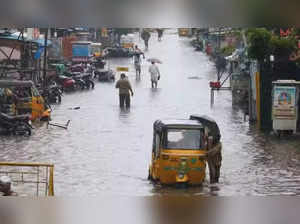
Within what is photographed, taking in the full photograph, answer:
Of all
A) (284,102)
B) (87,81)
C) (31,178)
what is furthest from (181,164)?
(87,81)

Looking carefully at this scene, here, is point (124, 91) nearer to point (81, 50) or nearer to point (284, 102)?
point (284, 102)

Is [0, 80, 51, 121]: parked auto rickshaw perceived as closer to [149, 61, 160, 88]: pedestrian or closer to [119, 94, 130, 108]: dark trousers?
[119, 94, 130, 108]: dark trousers

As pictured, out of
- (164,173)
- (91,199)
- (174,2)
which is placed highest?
(174,2)

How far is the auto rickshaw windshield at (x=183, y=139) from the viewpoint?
933 centimetres

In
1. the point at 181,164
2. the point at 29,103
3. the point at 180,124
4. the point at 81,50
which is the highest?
the point at 81,50

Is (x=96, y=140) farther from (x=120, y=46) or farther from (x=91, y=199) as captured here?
(x=120, y=46)

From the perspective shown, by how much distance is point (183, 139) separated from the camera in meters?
9.41

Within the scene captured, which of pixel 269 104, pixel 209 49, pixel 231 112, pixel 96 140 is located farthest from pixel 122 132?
pixel 209 49

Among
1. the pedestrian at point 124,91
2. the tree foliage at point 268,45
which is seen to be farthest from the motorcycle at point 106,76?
the tree foliage at point 268,45

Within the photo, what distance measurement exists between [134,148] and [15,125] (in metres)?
2.40

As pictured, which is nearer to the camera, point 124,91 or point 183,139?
point 183,139

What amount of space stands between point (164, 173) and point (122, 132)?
6.01 meters

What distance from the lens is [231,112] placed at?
18.5m

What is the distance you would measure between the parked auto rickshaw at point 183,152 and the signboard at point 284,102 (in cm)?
390
